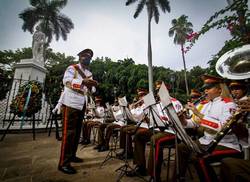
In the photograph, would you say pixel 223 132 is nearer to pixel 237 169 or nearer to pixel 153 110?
pixel 237 169

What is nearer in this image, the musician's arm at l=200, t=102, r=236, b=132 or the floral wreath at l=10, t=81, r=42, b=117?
the musician's arm at l=200, t=102, r=236, b=132

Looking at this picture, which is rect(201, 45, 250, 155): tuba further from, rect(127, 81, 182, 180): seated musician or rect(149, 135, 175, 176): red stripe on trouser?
rect(149, 135, 175, 176): red stripe on trouser

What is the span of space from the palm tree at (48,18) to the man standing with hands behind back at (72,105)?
23756mm

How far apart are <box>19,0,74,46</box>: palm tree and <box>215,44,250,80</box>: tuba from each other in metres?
26.0

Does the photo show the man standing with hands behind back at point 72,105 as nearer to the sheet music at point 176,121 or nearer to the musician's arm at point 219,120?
the sheet music at point 176,121

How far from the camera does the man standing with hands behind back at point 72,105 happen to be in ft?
9.95

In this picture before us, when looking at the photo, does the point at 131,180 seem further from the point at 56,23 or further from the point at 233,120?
the point at 56,23

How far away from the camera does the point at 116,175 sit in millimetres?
2982

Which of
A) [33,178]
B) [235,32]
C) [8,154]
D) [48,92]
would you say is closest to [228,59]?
[235,32]

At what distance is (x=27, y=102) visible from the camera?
5914mm

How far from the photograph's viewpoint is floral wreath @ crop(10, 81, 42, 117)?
232 inches

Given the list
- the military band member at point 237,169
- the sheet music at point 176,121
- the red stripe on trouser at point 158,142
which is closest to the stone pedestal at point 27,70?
the red stripe on trouser at point 158,142

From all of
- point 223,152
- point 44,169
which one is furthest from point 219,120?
point 44,169

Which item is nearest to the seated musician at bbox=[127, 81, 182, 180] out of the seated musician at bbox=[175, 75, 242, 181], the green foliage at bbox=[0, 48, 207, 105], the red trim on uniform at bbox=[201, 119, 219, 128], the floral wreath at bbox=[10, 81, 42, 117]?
the seated musician at bbox=[175, 75, 242, 181]
